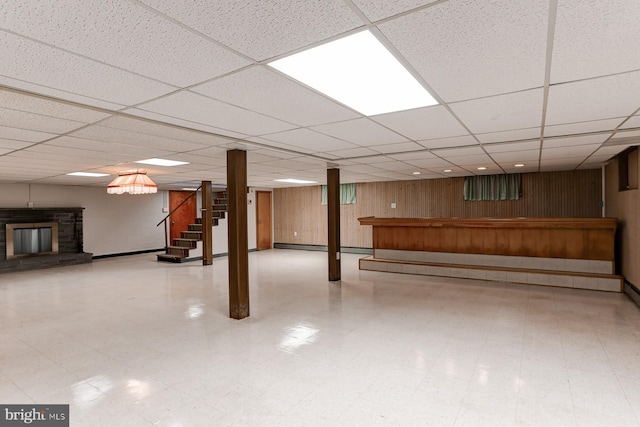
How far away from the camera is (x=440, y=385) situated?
2719 millimetres

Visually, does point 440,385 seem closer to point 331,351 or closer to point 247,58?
point 331,351

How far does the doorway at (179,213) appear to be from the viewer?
11.7m

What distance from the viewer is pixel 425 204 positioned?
9750mm

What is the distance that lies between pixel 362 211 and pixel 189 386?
28.0 feet

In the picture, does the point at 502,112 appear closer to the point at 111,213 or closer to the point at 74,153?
the point at 74,153

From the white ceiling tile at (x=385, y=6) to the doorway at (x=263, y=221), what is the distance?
428 inches

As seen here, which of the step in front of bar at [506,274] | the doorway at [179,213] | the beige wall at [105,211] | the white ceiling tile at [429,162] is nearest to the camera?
the step in front of bar at [506,274]

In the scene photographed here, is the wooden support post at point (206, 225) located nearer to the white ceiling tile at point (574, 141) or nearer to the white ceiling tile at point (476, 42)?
the white ceiling tile at point (574, 141)

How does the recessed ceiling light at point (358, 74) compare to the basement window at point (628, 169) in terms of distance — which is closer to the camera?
the recessed ceiling light at point (358, 74)

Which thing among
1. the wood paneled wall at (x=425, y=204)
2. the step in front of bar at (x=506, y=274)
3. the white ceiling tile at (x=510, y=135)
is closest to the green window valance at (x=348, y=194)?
the wood paneled wall at (x=425, y=204)

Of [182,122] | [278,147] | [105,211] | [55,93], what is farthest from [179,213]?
[55,93]

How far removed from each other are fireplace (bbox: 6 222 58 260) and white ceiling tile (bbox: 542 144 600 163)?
11.1 m

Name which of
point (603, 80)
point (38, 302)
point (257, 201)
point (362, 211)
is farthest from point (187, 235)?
point (603, 80)

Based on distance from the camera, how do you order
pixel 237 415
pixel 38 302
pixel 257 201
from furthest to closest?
pixel 257 201 < pixel 38 302 < pixel 237 415
